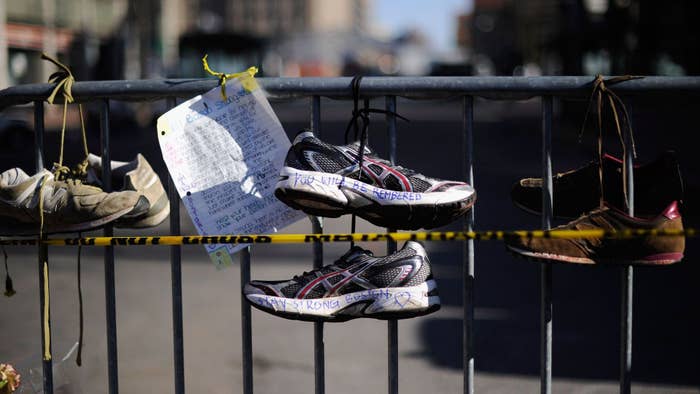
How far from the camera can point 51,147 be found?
3.94 m

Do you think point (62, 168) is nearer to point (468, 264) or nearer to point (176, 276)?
point (176, 276)

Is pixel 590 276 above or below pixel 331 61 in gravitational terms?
below

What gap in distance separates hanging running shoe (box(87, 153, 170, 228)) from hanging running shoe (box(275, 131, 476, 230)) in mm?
570

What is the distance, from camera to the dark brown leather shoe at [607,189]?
2.42 meters

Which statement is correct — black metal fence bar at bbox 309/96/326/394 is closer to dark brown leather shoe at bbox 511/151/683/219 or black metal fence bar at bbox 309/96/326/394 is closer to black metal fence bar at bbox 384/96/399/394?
black metal fence bar at bbox 384/96/399/394

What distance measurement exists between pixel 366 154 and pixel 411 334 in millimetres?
3206

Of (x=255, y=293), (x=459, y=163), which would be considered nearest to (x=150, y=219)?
(x=255, y=293)

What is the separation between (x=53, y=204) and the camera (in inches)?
94.9

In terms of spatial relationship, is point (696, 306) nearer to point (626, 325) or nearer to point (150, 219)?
point (626, 325)

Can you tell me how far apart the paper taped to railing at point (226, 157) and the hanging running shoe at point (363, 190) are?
0.24 metres

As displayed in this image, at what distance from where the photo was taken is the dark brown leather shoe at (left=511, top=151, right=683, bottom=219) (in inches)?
95.3

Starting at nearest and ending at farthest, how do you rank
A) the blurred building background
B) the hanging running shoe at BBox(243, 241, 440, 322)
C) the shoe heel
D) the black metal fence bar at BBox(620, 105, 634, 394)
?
1. the shoe heel
2. the hanging running shoe at BBox(243, 241, 440, 322)
3. the black metal fence bar at BBox(620, 105, 634, 394)
4. the blurred building background

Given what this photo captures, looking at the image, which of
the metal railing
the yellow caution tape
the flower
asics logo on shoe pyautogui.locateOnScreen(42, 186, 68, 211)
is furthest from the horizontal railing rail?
the flower

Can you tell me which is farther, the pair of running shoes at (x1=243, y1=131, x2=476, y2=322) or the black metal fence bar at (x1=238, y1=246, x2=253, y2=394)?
the black metal fence bar at (x1=238, y1=246, x2=253, y2=394)
